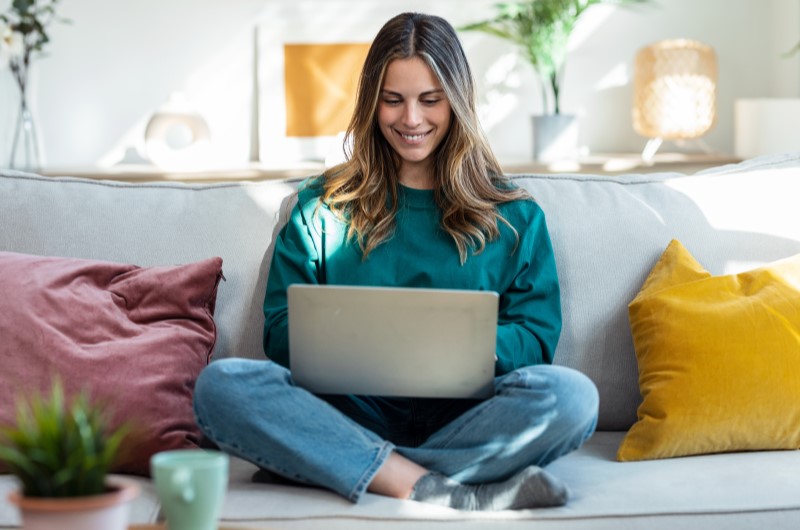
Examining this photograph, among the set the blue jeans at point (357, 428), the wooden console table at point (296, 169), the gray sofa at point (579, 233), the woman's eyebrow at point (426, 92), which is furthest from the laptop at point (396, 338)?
the wooden console table at point (296, 169)

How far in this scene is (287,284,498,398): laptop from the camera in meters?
1.56

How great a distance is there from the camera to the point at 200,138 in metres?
3.62

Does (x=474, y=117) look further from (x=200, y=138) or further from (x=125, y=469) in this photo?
(x=200, y=138)

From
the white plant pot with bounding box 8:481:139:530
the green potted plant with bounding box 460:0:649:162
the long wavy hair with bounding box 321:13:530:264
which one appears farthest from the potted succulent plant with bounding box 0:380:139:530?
the green potted plant with bounding box 460:0:649:162

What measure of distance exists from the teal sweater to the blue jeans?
0.75ft

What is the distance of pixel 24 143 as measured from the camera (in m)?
3.79

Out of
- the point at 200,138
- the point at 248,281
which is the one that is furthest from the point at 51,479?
the point at 200,138

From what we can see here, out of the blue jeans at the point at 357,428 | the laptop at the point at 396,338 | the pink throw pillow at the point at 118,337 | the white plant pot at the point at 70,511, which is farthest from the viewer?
the pink throw pillow at the point at 118,337

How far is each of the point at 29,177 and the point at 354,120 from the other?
68cm

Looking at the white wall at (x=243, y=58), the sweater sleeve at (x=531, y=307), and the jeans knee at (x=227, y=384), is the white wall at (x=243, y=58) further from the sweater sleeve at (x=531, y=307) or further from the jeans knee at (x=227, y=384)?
the jeans knee at (x=227, y=384)

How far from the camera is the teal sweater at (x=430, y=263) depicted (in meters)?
1.98

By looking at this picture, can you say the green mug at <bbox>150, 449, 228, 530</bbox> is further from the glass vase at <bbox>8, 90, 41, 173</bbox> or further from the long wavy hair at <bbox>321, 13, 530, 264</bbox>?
the glass vase at <bbox>8, 90, 41, 173</bbox>

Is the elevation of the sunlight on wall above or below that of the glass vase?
above

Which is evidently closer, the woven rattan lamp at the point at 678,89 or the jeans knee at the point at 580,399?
the jeans knee at the point at 580,399
